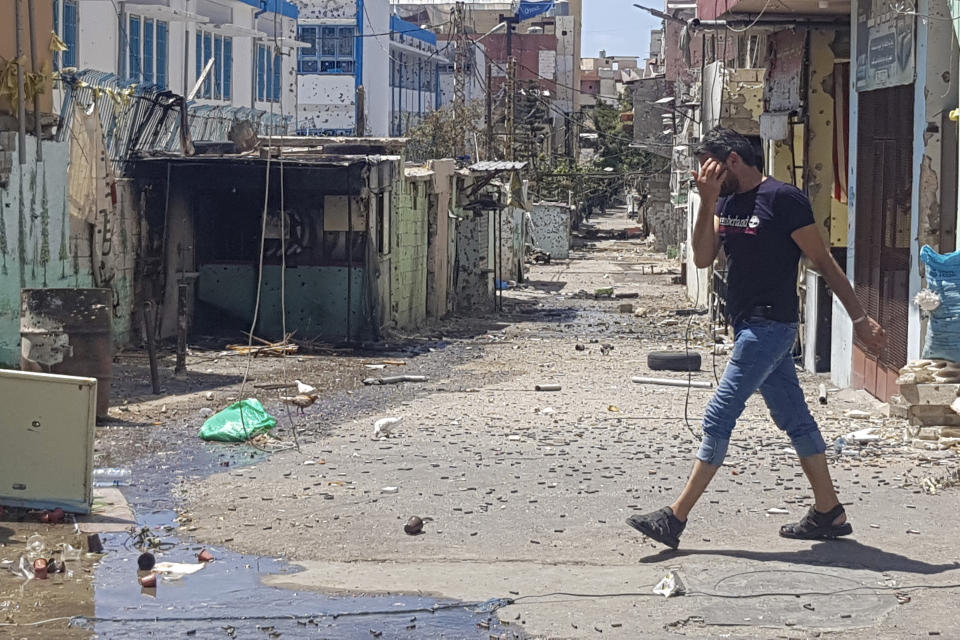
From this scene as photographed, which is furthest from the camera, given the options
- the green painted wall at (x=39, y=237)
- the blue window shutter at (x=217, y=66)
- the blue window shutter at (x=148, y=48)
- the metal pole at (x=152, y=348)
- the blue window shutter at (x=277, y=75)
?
the blue window shutter at (x=277, y=75)

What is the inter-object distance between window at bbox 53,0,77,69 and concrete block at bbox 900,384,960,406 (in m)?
16.4

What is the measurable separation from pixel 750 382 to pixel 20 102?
9.68m

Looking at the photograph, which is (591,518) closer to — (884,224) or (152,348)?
(884,224)

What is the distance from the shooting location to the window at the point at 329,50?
43.5m

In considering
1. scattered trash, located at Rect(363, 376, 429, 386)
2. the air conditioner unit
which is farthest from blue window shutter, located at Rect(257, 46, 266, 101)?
the air conditioner unit

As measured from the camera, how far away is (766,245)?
20.1ft

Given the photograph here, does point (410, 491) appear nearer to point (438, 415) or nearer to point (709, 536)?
point (709, 536)

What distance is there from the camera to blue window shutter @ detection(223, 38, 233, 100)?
3031cm

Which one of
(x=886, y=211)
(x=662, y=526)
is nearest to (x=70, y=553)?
(x=662, y=526)

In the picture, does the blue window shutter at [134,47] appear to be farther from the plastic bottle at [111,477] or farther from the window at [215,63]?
the plastic bottle at [111,477]

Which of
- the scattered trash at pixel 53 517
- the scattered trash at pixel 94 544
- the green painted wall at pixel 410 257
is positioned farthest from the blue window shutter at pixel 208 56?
the scattered trash at pixel 94 544

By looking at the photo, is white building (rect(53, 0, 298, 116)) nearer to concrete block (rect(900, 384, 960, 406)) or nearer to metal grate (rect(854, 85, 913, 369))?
metal grate (rect(854, 85, 913, 369))

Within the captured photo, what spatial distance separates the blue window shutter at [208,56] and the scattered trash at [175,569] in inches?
932

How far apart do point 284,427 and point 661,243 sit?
132 feet
